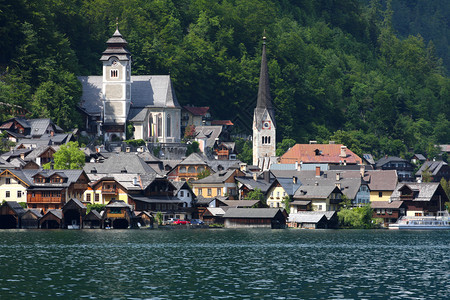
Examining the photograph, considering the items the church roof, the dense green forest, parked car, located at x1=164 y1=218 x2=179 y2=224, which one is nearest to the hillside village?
parked car, located at x1=164 y1=218 x2=179 y2=224

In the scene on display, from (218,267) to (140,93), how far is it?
95.6 m

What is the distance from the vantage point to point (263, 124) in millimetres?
172500

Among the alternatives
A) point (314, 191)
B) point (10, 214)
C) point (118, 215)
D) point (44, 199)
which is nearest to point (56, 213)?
point (10, 214)

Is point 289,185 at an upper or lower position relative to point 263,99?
lower

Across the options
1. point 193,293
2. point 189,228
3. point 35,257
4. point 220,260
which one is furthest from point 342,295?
point 189,228

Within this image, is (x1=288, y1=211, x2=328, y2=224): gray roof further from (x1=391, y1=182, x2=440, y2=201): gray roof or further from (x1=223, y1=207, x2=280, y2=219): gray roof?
(x1=391, y1=182, x2=440, y2=201): gray roof

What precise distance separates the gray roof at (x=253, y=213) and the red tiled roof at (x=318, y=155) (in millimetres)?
43492

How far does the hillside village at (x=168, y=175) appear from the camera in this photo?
109 m

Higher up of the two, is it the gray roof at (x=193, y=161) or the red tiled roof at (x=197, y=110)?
the red tiled roof at (x=197, y=110)

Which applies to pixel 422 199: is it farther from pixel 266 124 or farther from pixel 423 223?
pixel 266 124

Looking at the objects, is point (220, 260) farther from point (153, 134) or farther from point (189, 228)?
point (153, 134)

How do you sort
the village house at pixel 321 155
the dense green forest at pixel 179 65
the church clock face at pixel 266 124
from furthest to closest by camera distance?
Result: the church clock face at pixel 266 124 < the village house at pixel 321 155 < the dense green forest at pixel 179 65

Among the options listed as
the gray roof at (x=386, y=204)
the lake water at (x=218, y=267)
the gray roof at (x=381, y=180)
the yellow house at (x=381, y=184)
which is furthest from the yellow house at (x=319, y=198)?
the lake water at (x=218, y=267)

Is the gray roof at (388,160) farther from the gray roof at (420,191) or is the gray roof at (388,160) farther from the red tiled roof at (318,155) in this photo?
the gray roof at (420,191)
